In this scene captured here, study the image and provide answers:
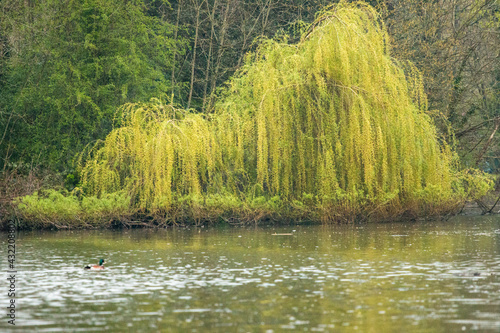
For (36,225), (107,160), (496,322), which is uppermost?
(107,160)

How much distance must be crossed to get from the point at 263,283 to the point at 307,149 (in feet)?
44.6

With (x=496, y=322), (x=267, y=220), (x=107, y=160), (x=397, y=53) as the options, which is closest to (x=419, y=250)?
(x=496, y=322)

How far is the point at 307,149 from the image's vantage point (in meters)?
26.5

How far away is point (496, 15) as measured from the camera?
111ft

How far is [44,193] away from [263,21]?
15.5 metres

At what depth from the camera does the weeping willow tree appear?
85.3 ft

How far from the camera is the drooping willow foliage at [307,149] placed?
85.3ft

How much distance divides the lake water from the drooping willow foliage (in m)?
3.87

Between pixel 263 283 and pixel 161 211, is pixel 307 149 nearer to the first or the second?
pixel 161 211

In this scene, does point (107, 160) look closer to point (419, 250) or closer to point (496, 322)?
point (419, 250)

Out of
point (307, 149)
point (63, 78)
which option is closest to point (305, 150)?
point (307, 149)

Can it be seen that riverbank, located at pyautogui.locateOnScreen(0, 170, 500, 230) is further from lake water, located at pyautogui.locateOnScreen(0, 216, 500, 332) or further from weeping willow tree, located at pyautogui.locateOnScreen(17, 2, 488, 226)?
lake water, located at pyautogui.locateOnScreen(0, 216, 500, 332)

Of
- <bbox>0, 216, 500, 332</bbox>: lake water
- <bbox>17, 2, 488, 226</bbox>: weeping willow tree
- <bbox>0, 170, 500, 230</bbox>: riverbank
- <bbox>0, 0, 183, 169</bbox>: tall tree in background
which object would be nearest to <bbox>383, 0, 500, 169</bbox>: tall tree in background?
<bbox>17, 2, 488, 226</bbox>: weeping willow tree

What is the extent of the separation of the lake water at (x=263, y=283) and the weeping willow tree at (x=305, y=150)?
384 centimetres
